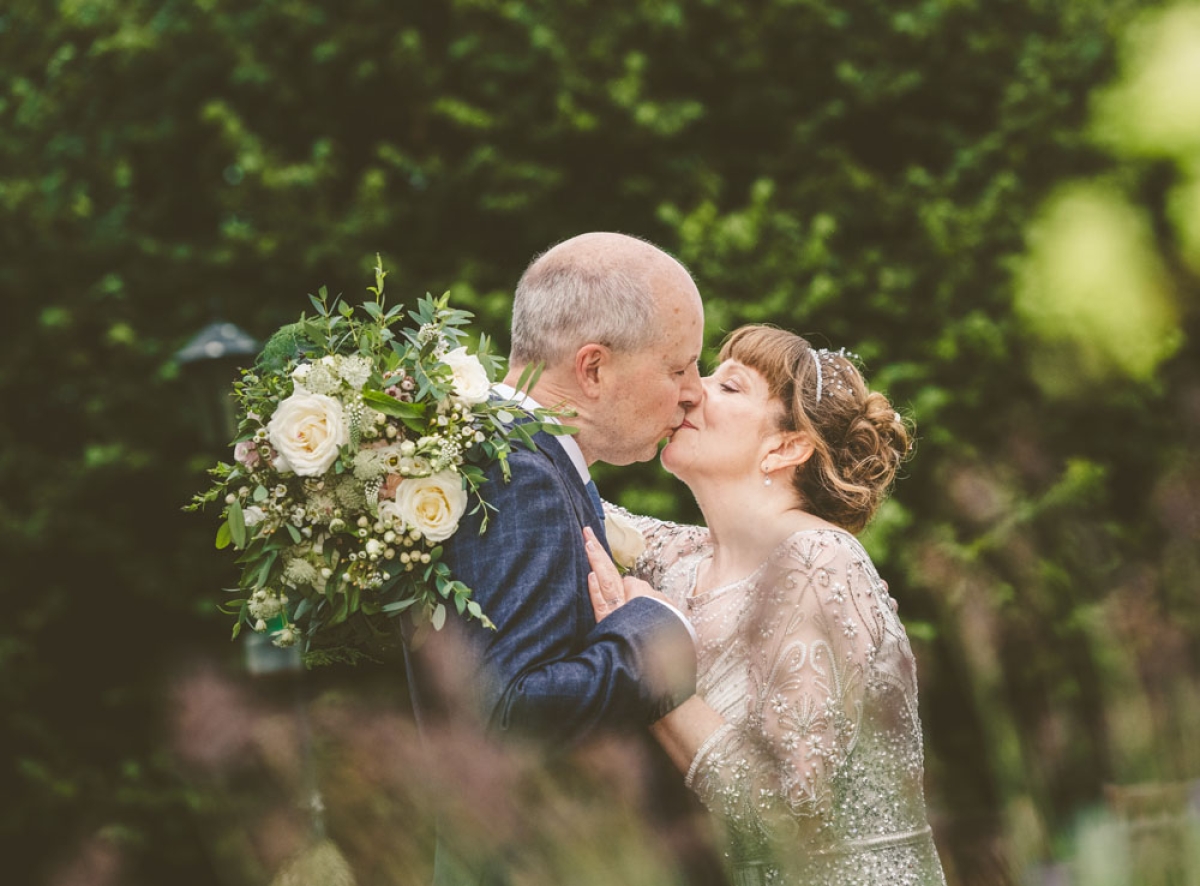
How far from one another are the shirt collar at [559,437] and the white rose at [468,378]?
0.38 feet

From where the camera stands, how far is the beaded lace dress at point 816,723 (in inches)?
128

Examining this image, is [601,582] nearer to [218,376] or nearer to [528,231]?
[218,376]

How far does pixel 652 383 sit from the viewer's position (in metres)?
3.40

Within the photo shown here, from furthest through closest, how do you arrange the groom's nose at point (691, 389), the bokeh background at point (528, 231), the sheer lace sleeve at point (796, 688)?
the bokeh background at point (528, 231)
the groom's nose at point (691, 389)
the sheer lace sleeve at point (796, 688)

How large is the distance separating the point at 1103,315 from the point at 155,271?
660cm

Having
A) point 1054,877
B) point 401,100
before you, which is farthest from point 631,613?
point 401,100

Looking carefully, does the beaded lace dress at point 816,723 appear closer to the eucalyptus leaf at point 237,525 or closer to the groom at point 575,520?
the groom at point 575,520

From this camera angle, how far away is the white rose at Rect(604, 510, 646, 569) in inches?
Answer: 159

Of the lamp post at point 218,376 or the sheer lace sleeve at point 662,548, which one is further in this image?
the lamp post at point 218,376

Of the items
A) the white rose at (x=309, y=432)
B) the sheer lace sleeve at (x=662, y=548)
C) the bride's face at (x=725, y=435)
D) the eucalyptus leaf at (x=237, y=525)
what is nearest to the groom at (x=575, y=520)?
the bride's face at (x=725, y=435)

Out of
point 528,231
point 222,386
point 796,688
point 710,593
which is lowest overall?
point 222,386

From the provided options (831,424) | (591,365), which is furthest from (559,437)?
(831,424)

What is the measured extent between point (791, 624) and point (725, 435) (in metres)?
0.74

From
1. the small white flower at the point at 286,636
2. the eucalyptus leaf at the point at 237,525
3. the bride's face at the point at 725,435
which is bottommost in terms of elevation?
the small white flower at the point at 286,636
